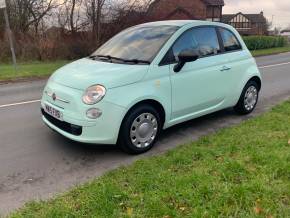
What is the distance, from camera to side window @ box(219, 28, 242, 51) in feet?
20.6

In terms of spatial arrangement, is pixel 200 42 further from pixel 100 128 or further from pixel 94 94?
pixel 100 128

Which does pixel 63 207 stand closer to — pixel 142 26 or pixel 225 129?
pixel 225 129

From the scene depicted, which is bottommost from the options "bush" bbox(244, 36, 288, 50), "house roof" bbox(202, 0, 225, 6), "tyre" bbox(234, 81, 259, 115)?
"bush" bbox(244, 36, 288, 50)

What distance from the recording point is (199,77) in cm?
560

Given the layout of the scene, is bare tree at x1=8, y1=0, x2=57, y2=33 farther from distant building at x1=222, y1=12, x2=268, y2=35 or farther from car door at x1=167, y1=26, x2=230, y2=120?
distant building at x1=222, y1=12, x2=268, y2=35

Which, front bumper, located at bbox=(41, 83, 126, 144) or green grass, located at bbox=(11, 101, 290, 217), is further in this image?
front bumper, located at bbox=(41, 83, 126, 144)

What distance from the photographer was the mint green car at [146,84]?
→ 4.58 meters

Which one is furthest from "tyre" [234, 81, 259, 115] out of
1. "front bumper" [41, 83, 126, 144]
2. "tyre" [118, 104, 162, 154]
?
"front bumper" [41, 83, 126, 144]

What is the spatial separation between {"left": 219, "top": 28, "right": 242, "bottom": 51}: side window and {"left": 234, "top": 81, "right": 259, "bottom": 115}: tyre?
75cm

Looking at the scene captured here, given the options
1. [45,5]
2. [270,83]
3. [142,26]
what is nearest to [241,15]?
[45,5]

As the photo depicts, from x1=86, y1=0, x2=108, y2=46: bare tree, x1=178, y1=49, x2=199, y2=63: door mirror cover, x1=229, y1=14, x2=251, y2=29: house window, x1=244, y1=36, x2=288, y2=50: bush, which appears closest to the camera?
x1=178, y1=49, x2=199, y2=63: door mirror cover

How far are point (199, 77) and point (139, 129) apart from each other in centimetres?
139

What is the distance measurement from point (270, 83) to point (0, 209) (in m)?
9.16

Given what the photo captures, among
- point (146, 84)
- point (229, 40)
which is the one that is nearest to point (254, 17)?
point (229, 40)
